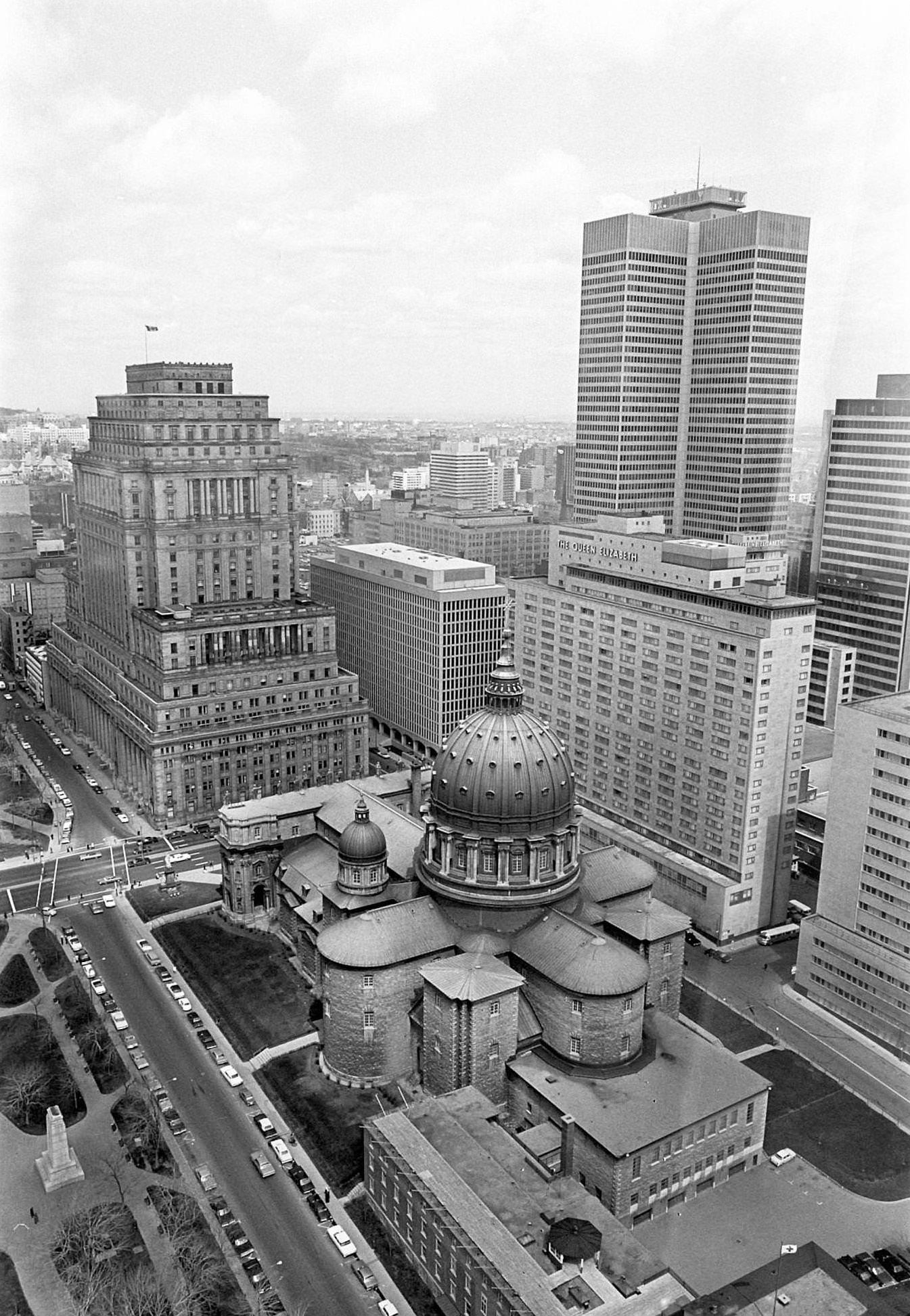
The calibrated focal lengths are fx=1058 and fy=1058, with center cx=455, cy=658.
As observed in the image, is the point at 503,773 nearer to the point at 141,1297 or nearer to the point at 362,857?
the point at 362,857

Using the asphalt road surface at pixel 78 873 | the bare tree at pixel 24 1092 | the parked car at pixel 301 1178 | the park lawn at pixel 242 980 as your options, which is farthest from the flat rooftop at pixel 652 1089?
the asphalt road surface at pixel 78 873

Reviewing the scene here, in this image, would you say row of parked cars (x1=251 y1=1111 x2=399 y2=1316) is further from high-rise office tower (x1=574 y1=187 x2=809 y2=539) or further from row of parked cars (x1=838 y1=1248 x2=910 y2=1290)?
high-rise office tower (x1=574 y1=187 x2=809 y2=539)

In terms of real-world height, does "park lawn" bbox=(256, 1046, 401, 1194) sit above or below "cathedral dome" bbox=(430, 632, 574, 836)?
below

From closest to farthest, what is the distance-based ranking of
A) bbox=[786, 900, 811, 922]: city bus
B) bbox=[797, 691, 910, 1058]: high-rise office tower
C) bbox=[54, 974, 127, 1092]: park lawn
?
1. bbox=[54, 974, 127, 1092]: park lawn
2. bbox=[797, 691, 910, 1058]: high-rise office tower
3. bbox=[786, 900, 811, 922]: city bus

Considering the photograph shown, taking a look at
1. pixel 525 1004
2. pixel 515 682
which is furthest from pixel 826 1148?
pixel 515 682

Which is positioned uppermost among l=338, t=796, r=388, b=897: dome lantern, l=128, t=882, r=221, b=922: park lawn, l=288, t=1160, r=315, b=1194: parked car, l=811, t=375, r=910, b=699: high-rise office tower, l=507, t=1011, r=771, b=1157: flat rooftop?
l=811, t=375, r=910, b=699: high-rise office tower

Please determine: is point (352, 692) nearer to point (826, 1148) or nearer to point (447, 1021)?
point (447, 1021)

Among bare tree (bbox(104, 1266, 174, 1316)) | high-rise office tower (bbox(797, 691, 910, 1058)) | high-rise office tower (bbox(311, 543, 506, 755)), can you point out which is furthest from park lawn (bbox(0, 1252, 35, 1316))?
high-rise office tower (bbox(311, 543, 506, 755))
